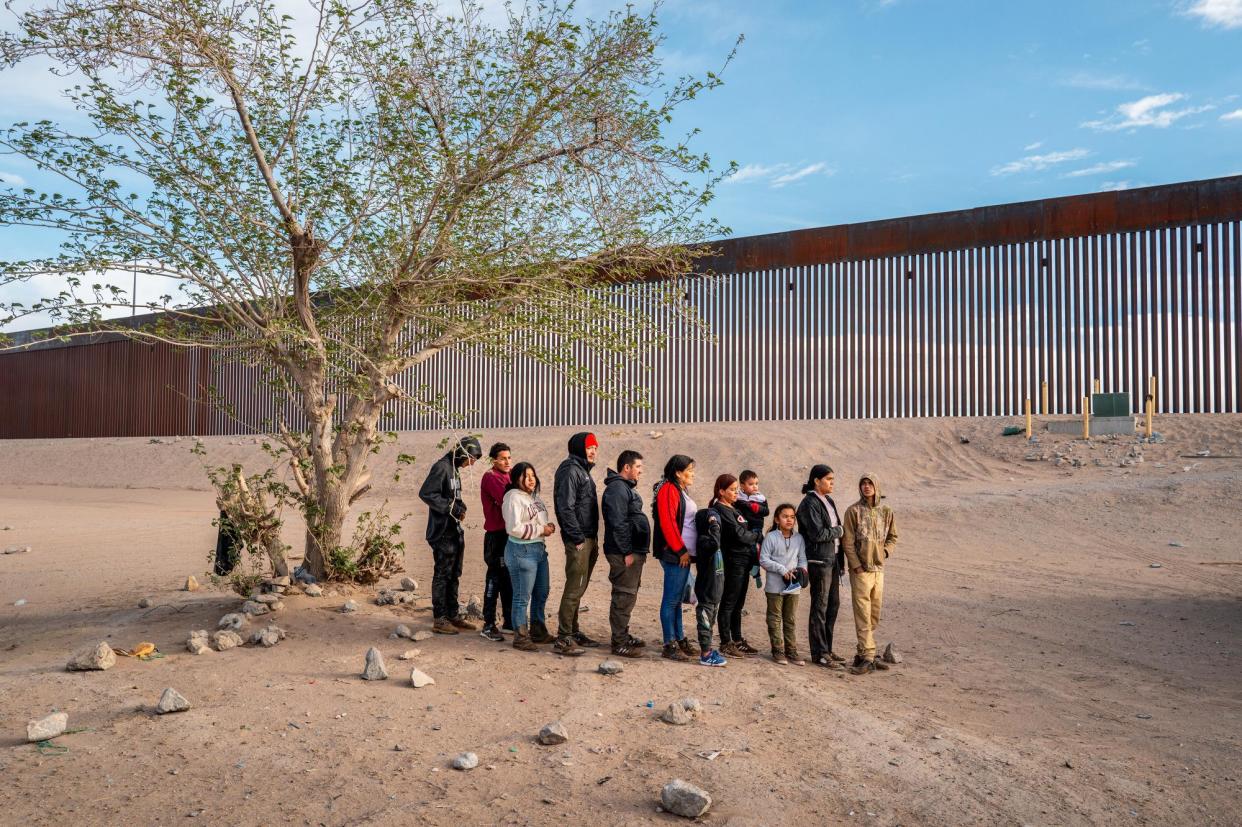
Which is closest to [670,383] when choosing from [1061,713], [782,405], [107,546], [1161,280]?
[782,405]

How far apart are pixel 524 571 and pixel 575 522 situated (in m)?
0.52

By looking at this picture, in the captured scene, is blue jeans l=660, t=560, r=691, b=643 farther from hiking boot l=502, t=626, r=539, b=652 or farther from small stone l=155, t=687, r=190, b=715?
small stone l=155, t=687, r=190, b=715

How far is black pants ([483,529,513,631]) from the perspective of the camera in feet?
19.8

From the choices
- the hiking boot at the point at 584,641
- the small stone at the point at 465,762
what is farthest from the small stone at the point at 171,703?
the hiking boot at the point at 584,641

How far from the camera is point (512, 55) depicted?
6051 millimetres

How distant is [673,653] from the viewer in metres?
5.61

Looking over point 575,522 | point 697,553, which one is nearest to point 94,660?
point 575,522

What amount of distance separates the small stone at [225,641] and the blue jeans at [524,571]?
5.76 feet

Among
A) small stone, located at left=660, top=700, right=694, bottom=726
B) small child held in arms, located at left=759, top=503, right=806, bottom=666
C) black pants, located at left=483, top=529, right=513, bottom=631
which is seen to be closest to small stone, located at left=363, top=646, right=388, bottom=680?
black pants, located at left=483, top=529, right=513, bottom=631

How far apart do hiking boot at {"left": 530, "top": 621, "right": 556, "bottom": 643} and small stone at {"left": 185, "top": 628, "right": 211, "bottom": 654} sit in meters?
2.02

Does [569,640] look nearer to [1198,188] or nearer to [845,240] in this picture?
[845,240]

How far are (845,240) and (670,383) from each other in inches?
167

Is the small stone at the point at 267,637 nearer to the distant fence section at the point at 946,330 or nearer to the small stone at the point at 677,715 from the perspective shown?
the small stone at the point at 677,715

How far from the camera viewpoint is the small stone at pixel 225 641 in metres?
5.56
